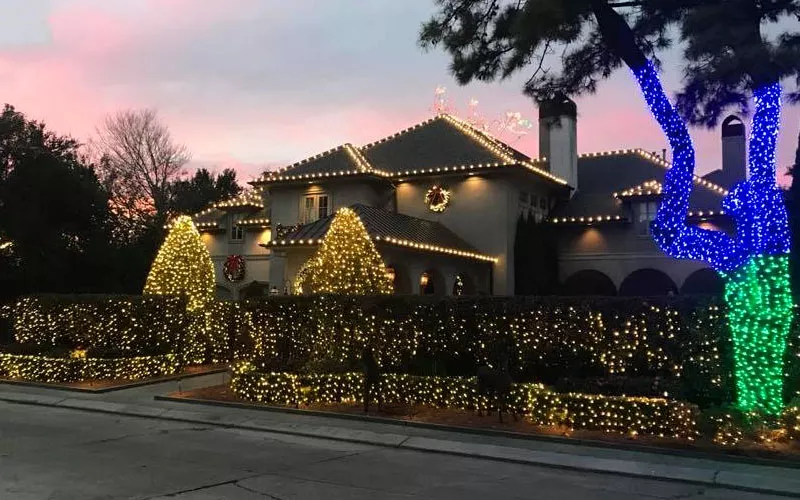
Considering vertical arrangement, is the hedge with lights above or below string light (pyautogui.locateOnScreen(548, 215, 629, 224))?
below

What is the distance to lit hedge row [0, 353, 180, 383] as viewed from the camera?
1741cm

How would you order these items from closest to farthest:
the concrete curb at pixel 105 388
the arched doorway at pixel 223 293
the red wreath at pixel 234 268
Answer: the concrete curb at pixel 105 388, the red wreath at pixel 234 268, the arched doorway at pixel 223 293

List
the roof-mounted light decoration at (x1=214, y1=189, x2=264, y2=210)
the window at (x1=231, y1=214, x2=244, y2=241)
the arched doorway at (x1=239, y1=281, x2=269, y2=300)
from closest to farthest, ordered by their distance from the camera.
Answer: the arched doorway at (x1=239, y1=281, x2=269, y2=300) < the roof-mounted light decoration at (x1=214, y1=189, x2=264, y2=210) < the window at (x1=231, y1=214, x2=244, y2=241)

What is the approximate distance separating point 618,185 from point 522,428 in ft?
70.7

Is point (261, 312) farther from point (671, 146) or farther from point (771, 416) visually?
point (771, 416)

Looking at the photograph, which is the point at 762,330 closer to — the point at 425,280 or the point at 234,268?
the point at 425,280

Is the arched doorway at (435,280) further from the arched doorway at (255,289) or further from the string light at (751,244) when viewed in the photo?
the string light at (751,244)

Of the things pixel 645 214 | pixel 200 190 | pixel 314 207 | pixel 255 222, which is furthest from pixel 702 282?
pixel 200 190

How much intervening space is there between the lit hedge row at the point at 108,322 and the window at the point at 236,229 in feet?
48.5

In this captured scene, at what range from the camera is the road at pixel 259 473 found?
7438 millimetres

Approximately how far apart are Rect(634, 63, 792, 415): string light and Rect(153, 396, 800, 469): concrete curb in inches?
56.3

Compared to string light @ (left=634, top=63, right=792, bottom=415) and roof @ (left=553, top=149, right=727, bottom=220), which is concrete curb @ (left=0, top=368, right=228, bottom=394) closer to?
string light @ (left=634, top=63, right=792, bottom=415)

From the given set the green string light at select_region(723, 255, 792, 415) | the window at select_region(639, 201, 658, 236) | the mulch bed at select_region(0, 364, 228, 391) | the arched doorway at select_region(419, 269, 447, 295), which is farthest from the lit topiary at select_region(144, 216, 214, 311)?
the window at select_region(639, 201, 658, 236)

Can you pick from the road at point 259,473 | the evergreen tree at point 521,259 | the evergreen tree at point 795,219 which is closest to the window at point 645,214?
the evergreen tree at point 521,259
